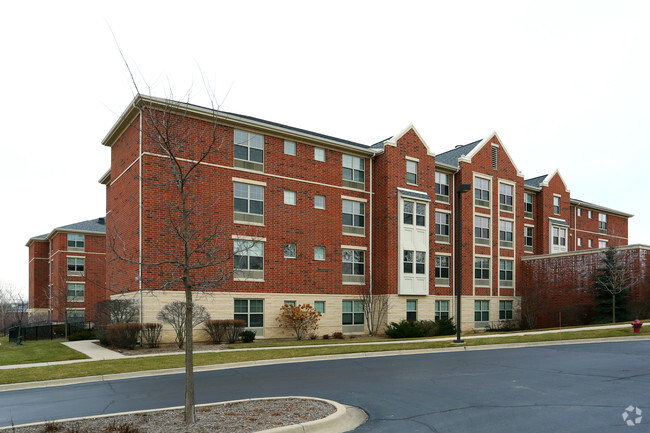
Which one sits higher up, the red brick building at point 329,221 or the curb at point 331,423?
the red brick building at point 329,221

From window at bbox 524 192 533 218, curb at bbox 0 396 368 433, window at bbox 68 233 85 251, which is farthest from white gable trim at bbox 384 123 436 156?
window at bbox 68 233 85 251

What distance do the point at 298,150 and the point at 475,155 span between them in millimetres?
14818

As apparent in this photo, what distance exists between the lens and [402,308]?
32.7 meters

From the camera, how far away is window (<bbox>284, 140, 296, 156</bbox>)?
30.2m

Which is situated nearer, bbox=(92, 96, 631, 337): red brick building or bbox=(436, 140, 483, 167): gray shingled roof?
bbox=(92, 96, 631, 337): red brick building

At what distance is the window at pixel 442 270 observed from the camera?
36.1 metres

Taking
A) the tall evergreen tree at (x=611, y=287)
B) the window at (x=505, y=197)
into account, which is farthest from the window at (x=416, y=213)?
the tall evergreen tree at (x=611, y=287)

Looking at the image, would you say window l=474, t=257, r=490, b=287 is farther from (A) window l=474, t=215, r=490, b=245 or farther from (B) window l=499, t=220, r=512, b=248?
(B) window l=499, t=220, r=512, b=248

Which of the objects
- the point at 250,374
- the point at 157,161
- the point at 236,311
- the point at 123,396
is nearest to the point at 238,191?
the point at 157,161

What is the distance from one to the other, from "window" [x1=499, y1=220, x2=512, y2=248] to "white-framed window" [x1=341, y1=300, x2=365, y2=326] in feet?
45.5

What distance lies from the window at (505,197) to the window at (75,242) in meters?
43.5

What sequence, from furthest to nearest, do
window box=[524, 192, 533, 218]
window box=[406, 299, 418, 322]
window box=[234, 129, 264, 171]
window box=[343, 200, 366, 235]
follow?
window box=[524, 192, 533, 218] < window box=[406, 299, 418, 322] < window box=[343, 200, 366, 235] < window box=[234, 129, 264, 171]

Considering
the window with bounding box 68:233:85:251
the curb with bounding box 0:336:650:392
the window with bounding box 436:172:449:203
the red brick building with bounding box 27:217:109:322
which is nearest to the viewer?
the curb with bounding box 0:336:650:392

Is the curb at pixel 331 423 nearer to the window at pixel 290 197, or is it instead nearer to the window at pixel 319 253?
the window at pixel 290 197
